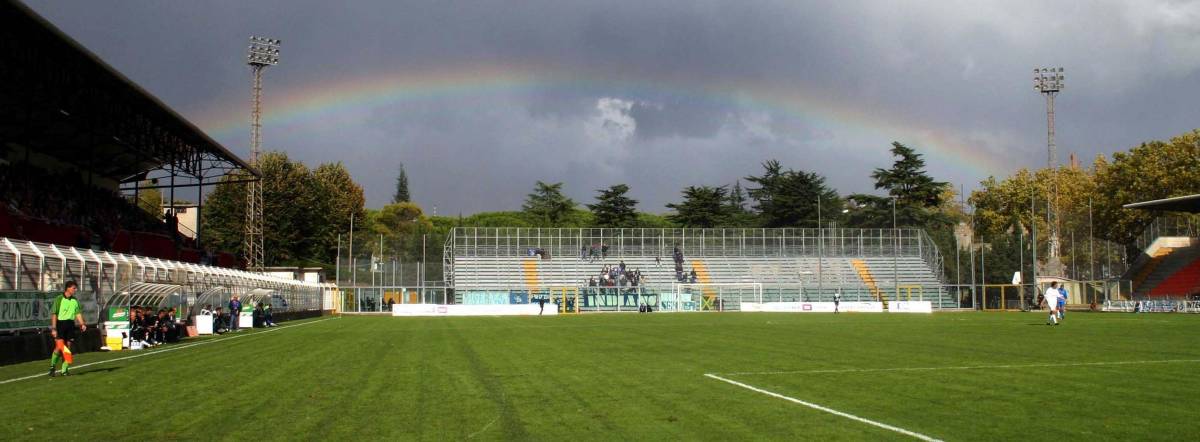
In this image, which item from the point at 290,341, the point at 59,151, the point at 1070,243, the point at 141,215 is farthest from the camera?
the point at 1070,243

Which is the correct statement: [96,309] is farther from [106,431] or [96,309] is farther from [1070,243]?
[1070,243]

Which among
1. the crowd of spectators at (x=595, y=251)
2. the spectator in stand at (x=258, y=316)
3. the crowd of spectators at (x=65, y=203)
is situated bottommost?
the spectator in stand at (x=258, y=316)

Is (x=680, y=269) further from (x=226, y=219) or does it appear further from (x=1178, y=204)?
(x=226, y=219)

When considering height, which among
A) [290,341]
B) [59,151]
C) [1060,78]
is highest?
[1060,78]

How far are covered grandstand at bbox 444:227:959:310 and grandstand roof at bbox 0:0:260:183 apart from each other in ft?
94.3

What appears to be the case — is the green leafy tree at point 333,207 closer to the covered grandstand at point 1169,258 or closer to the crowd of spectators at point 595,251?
the crowd of spectators at point 595,251

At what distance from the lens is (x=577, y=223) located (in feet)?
406

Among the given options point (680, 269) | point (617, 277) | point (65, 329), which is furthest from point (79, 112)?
point (680, 269)

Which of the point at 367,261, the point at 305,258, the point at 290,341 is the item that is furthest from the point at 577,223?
the point at 290,341

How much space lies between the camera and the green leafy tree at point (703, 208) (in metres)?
114

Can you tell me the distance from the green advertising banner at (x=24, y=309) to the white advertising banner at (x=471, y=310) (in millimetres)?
45976

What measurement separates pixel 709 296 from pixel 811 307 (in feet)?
30.4

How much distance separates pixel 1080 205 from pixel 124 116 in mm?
86801

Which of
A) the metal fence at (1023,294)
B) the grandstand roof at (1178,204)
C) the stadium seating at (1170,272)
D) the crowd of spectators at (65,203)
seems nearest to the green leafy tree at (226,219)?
the crowd of spectators at (65,203)
